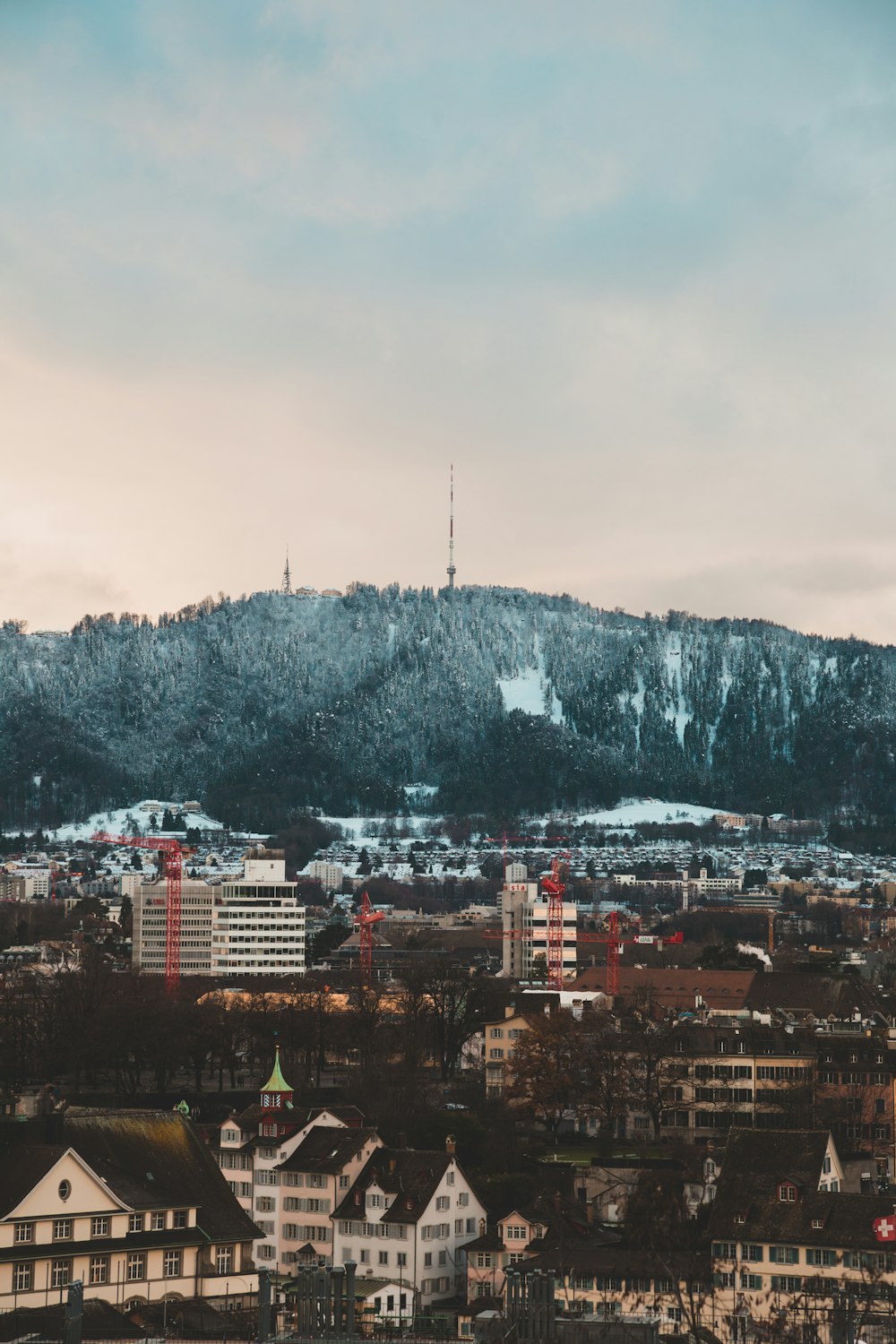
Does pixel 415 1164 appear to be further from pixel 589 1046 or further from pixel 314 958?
pixel 314 958

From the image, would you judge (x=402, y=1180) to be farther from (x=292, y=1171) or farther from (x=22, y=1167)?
Result: (x=22, y=1167)

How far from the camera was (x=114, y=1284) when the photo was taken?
43.3m

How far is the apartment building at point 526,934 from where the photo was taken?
15727 centimetres

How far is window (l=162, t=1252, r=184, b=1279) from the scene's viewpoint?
44.4m

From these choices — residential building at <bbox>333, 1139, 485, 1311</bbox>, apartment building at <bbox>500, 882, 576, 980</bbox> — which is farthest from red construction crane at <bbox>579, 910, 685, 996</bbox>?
residential building at <bbox>333, 1139, 485, 1311</bbox>

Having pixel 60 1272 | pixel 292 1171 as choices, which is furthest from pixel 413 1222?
pixel 60 1272

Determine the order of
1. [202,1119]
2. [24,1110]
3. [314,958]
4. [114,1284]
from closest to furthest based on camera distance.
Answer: [114,1284] < [24,1110] < [202,1119] < [314,958]

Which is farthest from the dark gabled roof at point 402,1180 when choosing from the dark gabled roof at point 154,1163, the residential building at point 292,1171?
the dark gabled roof at point 154,1163

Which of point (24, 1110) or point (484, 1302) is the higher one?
point (24, 1110)

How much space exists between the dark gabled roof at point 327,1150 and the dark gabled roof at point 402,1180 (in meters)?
0.74

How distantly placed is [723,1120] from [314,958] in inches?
4582

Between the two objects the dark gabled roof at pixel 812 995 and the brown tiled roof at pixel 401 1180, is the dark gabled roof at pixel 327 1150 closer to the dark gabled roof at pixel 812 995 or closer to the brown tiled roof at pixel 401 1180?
the brown tiled roof at pixel 401 1180

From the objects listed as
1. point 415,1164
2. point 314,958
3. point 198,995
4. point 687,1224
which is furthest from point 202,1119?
point 314,958

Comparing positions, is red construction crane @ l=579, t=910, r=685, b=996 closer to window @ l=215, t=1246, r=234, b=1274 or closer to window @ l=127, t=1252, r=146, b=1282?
window @ l=215, t=1246, r=234, b=1274
